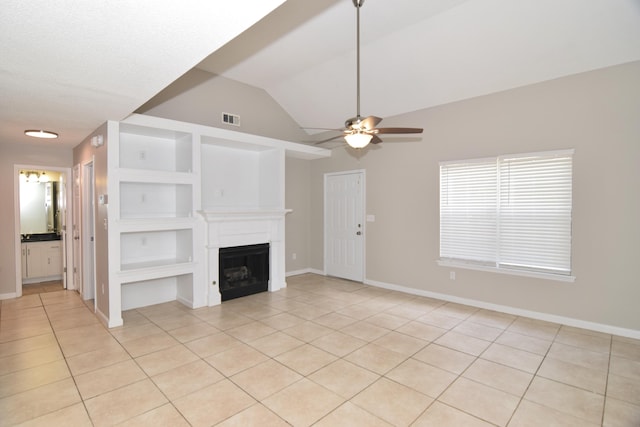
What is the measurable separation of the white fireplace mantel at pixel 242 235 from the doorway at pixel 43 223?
2980 mm

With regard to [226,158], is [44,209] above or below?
below

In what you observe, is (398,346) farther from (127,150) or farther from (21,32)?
(127,150)

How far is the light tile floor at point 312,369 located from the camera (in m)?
2.34

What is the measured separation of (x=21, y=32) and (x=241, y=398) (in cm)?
286

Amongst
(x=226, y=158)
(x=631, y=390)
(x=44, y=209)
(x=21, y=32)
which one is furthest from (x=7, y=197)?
(x=631, y=390)

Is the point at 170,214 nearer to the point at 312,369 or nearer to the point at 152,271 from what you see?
the point at 152,271

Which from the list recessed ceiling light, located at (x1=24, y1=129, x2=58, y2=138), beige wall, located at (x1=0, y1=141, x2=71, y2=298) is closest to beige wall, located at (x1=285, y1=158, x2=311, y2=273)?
recessed ceiling light, located at (x1=24, y1=129, x2=58, y2=138)

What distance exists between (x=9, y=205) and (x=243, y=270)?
386 cm

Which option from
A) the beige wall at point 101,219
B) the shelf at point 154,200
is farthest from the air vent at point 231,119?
the beige wall at point 101,219

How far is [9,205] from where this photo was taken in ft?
17.0

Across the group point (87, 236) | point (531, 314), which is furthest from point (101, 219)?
point (531, 314)

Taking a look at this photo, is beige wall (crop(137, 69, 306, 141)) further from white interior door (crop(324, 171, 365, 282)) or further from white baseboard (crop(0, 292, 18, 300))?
white baseboard (crop(0, 292, 18, 300))

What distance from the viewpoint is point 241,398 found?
8.30 ft

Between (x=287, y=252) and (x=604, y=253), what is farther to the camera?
(x=287, y=252)
